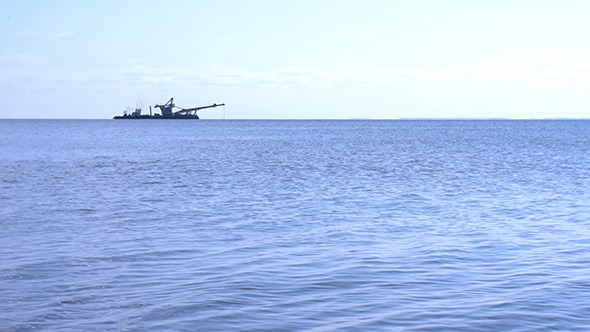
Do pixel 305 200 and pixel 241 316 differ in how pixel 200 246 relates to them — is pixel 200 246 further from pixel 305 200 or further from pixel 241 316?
pixel 305 200

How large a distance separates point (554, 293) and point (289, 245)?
5111 mm

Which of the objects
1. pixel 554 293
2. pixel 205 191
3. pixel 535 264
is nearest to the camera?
pixel 554 293

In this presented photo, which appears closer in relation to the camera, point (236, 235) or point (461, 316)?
point (461, 316)

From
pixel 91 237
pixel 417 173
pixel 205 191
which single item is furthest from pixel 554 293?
pixel 417 173

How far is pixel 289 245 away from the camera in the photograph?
1275cm

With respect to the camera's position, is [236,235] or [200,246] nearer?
[200,246]

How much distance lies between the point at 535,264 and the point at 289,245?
4.42m

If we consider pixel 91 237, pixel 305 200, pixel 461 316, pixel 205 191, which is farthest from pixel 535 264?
pixel 205 191

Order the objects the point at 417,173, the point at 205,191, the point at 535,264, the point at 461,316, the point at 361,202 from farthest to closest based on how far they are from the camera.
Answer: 1. the point at 417,173
2. the point at 205,191
3. the point at 361,202
4. the point at 535,264
5. the point at 461,316

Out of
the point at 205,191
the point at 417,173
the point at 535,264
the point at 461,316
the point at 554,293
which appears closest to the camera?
the point at 461,316

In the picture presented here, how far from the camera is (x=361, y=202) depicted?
20.0m

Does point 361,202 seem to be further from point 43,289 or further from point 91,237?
point 43,289

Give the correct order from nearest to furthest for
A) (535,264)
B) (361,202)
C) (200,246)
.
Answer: (535,264)
(200,246)
(361,202)

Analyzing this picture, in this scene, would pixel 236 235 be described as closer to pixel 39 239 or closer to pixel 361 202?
pixel 39 239
